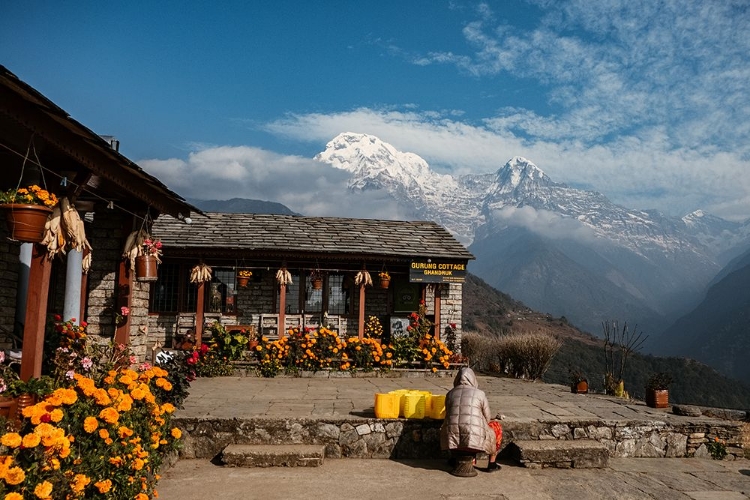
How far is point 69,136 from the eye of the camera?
5.95 m

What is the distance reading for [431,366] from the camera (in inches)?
546

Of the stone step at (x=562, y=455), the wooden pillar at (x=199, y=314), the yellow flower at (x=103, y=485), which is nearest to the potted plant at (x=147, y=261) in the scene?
the yellow flower at (x=103, y=485)

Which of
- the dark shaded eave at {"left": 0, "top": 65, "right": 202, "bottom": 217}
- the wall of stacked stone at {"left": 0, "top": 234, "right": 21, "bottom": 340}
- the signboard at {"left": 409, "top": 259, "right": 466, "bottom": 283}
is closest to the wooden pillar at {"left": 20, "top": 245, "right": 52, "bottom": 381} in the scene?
the dark shaded eave at {"left": 0, "top": 65, "right": 202, "bottom": 217}

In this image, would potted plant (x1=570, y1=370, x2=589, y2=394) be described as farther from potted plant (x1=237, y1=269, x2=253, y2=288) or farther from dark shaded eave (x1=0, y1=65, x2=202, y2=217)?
dark shaded eave (x1=0, y1=65, x2=202, y2=217)

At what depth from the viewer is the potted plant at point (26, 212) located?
16.5ft

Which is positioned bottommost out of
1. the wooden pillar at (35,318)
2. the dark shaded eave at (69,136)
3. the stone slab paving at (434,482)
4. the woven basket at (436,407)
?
the stone slab paving at (434,482)

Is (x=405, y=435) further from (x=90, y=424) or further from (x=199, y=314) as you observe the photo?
(x=199, y=314)

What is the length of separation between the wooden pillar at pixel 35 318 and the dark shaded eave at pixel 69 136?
1.15 metres

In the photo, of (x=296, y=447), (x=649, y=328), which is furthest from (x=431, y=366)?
(x=649, y=328)

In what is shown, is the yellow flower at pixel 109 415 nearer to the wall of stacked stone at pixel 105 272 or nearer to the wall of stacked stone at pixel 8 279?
the wall of stacked stone at pixel 8 279

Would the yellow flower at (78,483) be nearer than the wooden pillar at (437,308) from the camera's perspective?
Yes

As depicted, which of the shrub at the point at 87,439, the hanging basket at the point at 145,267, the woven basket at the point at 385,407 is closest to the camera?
the shrub at the point at 87,439

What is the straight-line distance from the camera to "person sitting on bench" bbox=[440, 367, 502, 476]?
6.61m

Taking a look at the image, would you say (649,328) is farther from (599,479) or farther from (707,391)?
(599,479)
